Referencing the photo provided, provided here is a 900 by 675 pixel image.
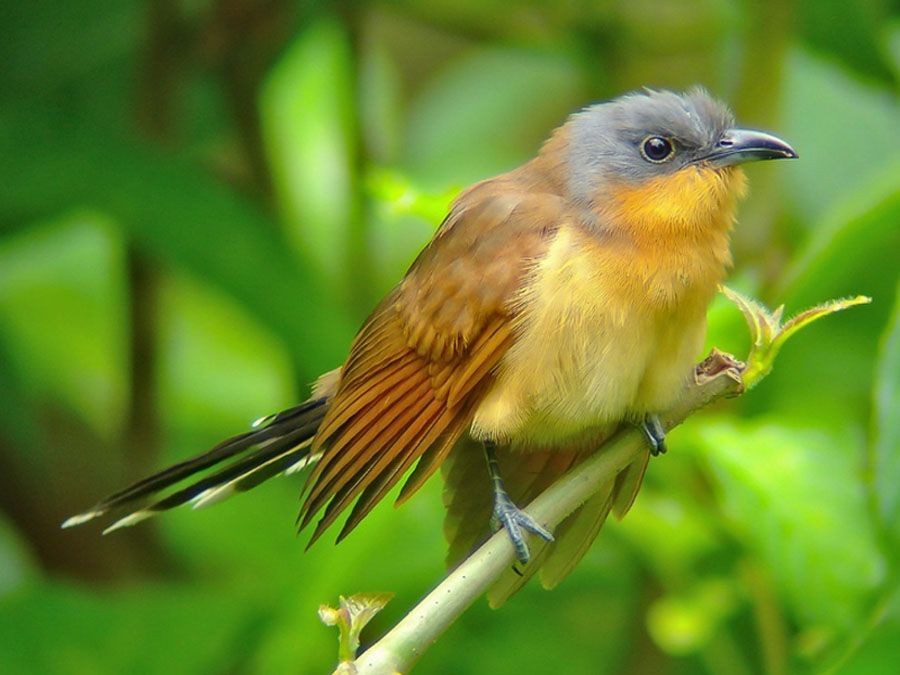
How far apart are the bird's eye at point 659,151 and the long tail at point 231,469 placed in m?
0.75

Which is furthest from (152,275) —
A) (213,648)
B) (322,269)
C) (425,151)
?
(425,151)

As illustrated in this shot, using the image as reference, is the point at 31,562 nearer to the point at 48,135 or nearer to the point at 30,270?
the point at 30,270

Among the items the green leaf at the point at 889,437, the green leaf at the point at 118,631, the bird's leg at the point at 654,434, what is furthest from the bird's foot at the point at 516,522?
the green leaf at the point at 118,631

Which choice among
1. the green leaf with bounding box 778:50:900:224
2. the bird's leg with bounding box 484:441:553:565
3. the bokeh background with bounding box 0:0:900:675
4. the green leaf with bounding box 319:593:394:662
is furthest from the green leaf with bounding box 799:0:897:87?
the green leaf with bounding box 319:593:394:662

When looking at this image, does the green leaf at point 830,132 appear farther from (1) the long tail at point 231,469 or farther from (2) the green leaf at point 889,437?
(1) the long tail at point 231,469

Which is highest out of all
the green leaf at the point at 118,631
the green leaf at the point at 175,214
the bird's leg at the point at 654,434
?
the bird's leg at the point at 654,434

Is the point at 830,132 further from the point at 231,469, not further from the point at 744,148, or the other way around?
the point at 231,469

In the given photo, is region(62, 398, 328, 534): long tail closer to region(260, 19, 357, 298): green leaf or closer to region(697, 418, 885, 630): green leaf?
region(697, 418, 885, 630): green leaf

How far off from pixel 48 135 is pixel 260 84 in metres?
0.62

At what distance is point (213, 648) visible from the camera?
294cm

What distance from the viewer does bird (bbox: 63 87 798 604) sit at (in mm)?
2316

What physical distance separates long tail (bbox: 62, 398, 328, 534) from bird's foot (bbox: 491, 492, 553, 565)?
1.11 ft

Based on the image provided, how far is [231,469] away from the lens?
2471 mm

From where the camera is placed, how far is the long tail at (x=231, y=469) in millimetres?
2428
